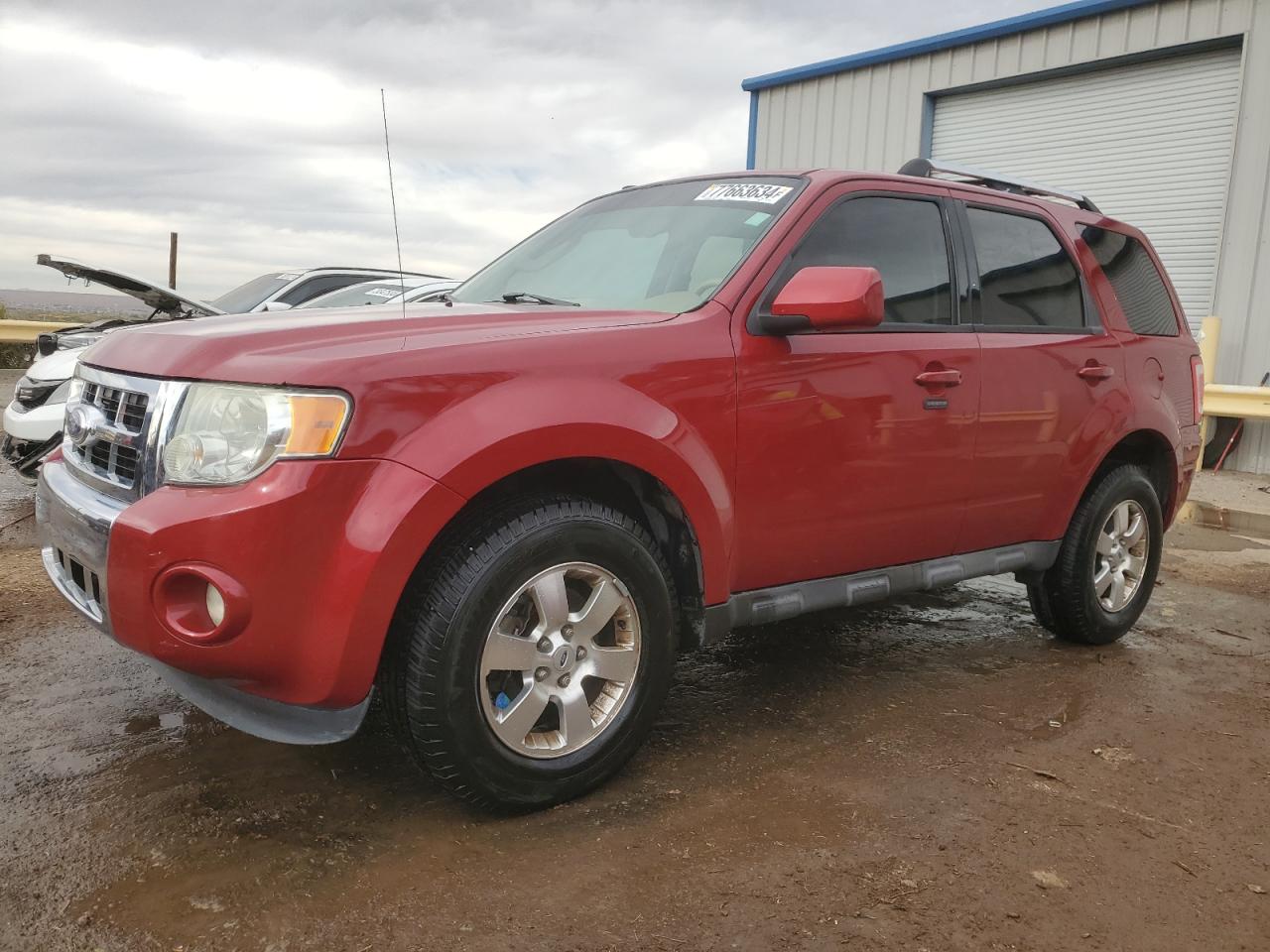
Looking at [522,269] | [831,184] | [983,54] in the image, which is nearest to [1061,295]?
[831,184]

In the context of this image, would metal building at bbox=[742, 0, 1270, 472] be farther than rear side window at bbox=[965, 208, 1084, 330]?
Yes

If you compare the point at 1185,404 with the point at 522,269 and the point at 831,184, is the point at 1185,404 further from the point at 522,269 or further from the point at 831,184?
the point at 522,269

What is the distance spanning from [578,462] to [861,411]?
39.5 inches

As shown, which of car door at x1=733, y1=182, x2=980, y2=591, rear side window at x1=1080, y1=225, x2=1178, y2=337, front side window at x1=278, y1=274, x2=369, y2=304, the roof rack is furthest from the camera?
front side window at x1=278, y1=274, x2=369, y2=304

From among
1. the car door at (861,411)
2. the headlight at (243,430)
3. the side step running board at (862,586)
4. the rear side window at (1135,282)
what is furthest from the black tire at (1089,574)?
the headlight at (243,430)

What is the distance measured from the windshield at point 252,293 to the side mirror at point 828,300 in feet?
20.6

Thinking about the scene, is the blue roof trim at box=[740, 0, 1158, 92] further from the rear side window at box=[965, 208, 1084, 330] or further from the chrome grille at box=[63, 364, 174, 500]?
the chrome grille at box=[63, 364, 174, 500]

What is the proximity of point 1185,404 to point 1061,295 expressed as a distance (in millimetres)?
1022

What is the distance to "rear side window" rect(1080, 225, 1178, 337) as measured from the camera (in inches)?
176

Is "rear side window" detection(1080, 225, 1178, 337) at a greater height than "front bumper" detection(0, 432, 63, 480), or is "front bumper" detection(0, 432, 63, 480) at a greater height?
"rear side window" detection(1080, 225, 1178, 337)

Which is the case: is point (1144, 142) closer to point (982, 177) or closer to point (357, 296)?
point (982, 177)

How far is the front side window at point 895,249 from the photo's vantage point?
3.38 metres

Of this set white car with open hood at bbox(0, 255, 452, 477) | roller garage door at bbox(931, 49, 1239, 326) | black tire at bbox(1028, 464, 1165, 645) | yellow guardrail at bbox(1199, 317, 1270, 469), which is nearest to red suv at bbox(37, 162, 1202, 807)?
black tire at bbox(1028, 464, 1165, 645)

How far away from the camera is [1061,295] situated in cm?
420
